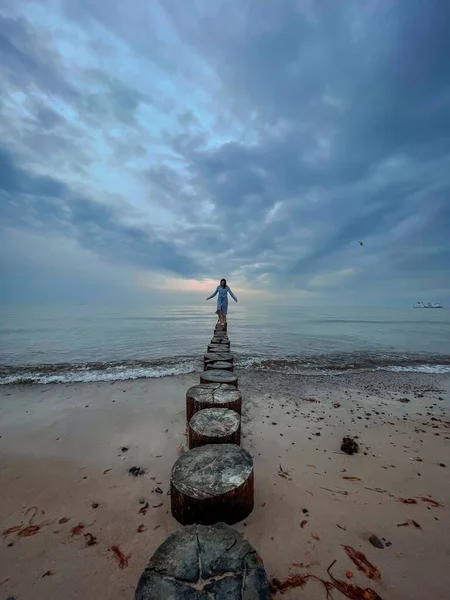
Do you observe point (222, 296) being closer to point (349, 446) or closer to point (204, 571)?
point (349, 446)

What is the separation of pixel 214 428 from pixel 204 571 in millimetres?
1924

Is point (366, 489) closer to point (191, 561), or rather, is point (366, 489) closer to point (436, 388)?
point (191, 561)

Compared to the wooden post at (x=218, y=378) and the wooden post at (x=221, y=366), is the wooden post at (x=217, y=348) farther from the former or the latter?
the wooden post at (x=218, y=378)

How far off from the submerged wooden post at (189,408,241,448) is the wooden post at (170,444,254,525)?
460mm

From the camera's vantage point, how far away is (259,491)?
352 centimetres

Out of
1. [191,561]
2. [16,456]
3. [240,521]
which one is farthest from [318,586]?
[16,456]

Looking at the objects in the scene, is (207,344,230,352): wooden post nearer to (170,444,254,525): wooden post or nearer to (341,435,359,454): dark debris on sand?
(341,435,359,454): dark debris on sand

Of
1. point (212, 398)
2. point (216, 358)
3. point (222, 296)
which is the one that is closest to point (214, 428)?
point (212, 398)

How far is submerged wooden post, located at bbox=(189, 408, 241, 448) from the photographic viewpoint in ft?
11.9

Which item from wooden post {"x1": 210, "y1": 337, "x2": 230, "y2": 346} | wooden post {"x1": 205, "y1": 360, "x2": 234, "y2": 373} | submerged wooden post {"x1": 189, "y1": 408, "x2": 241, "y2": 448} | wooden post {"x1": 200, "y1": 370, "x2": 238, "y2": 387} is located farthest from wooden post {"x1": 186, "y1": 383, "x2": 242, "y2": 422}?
wooden post {"x1": 210, "y1": 337, "x2": 230, "y2": 346}

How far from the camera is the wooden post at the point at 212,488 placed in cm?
268

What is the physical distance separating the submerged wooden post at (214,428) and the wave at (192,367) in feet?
19.4

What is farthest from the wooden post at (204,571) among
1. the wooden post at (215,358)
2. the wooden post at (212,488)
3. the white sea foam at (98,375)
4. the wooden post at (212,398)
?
the white sea foam at (98,375)

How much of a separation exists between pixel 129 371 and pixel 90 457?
6.07 m
